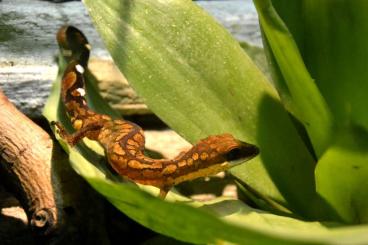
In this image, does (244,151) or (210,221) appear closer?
(210,221)

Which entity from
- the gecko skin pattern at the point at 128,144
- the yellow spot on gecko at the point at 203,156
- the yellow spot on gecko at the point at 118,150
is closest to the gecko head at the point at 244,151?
the gecko skin pattern at the point at 128,144

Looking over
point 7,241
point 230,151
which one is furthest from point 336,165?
point 7,241

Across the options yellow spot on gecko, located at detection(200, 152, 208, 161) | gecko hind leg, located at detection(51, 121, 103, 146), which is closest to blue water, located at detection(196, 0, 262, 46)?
gecko hind leg, located at detection(51, 121, 103, 146)

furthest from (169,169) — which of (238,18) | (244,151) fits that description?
(238,18)

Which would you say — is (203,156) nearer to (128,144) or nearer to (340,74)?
(128,144)

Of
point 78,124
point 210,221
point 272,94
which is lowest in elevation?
point 78,124

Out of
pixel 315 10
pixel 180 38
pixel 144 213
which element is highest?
pixel 315 10

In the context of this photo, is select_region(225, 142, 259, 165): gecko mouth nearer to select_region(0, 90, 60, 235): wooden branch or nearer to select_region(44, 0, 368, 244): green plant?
select_region(44, 0, 368, 244): green plant

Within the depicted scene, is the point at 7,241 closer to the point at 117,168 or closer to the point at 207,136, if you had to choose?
the point at 117,168
